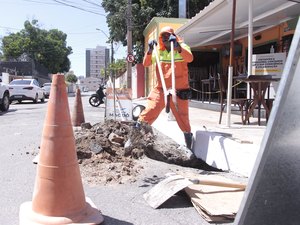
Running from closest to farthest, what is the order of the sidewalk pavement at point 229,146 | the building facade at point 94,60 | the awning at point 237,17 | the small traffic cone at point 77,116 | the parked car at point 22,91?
the sidewalk pavement at point 229,146, the small traffic cone at point 77,116, the awning at point 237,17, the parked car at point 22,91, the building facade at point 94,60

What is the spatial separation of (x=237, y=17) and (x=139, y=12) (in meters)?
17.2

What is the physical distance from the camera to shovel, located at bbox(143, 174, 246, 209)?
410cm

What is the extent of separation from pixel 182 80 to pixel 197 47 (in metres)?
15.6

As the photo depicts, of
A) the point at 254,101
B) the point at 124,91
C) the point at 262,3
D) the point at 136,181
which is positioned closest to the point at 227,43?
the point at 262,3

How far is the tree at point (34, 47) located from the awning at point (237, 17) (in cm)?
4634

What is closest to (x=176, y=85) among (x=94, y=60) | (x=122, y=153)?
(x=122, y=153)

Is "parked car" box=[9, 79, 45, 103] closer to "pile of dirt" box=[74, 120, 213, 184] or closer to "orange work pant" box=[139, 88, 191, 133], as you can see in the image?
"pile of dirt" box=[74, 120, 213, 184]


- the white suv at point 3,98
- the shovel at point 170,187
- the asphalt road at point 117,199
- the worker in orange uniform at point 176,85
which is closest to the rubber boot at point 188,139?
the worker in orange uniform at point 176,85

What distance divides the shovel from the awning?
641 cm

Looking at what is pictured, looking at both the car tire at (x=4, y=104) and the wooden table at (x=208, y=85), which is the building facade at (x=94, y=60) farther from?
the wooden table at (x=208, y=85)

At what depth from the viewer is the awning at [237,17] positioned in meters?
11.0

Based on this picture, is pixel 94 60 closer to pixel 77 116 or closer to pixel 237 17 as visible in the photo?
pixel 237 17

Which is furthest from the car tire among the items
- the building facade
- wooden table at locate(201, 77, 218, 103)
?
the building facade

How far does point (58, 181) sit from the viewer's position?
3.54 m
